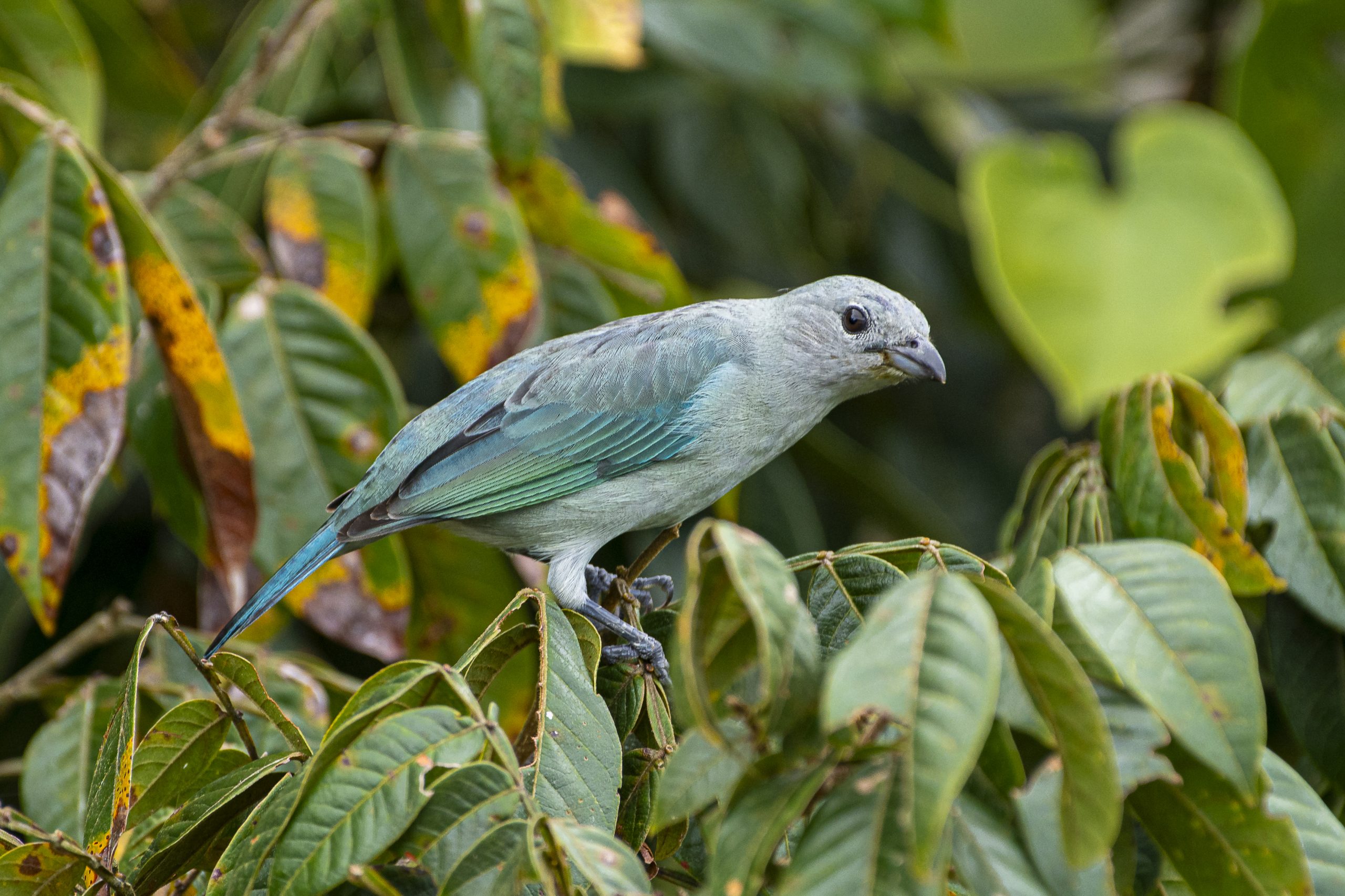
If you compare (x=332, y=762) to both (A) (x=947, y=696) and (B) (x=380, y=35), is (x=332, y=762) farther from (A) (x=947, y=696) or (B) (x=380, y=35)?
(B) (x=380, y=35)

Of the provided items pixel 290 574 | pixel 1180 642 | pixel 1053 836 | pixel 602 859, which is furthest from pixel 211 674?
pixel 1180 642

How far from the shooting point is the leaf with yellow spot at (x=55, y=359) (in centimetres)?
184

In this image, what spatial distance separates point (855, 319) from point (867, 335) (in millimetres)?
38

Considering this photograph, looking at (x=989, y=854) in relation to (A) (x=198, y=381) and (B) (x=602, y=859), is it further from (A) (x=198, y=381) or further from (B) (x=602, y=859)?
(A) (x=198, y=381)

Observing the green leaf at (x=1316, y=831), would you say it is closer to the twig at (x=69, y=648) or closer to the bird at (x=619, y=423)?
the bird at (x=619, y=423)

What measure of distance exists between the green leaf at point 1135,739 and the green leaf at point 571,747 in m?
0.56

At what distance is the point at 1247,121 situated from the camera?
4.35 metres

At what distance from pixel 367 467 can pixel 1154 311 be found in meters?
2.86

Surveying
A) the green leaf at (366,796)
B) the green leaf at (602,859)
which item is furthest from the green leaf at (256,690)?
the green leaf at (602,859)

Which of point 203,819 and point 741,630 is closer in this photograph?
point 741,630

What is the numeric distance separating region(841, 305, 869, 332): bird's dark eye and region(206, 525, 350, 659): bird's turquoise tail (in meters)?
1.04

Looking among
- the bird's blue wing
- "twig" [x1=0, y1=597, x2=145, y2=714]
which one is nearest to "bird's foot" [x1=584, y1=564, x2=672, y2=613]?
the bird's blue wing

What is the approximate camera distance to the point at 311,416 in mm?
2361

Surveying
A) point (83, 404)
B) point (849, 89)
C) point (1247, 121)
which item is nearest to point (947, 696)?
point (83, 404)
